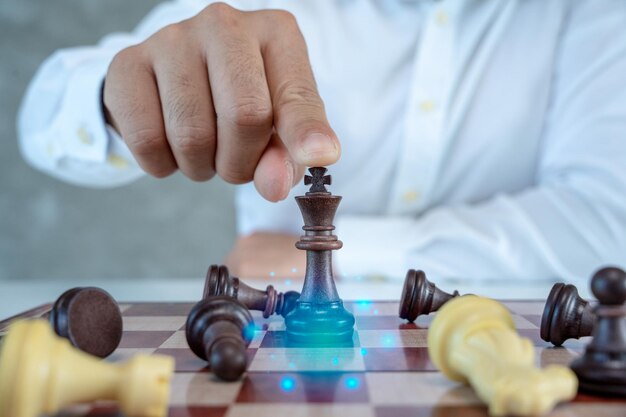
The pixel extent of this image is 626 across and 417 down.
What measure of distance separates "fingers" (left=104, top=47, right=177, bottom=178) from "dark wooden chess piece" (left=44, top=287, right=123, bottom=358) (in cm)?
57

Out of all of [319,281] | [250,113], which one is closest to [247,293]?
[319,281]

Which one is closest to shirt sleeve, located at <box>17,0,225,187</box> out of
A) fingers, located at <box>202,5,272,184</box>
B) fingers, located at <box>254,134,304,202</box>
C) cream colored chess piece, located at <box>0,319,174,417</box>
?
fingers, located at <box>202,5,272,184</box>

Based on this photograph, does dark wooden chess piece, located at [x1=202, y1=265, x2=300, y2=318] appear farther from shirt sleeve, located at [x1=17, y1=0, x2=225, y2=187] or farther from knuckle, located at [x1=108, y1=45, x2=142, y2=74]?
shirt sleeve, located at [x1=17, y1=0, x2=225, y2=187]

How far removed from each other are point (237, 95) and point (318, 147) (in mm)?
281

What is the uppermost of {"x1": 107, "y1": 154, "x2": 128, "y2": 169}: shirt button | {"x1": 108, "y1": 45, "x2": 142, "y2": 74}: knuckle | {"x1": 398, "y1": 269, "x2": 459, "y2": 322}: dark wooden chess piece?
{"x1": 108, "y1": 45, "x2": 142, "y2": 74}: knuckle

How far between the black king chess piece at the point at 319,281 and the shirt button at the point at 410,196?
128cm

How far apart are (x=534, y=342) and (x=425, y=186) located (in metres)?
1.40

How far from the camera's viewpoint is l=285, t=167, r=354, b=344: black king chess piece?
3.34 ft

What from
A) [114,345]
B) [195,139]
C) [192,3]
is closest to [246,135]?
[195,139]

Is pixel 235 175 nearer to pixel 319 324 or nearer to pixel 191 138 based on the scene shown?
pixel 191 138

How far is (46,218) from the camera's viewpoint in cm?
413

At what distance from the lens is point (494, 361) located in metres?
0.67

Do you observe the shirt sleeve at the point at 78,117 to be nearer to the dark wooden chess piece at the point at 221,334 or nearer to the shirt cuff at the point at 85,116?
the shirt cuff at the point at 85,116

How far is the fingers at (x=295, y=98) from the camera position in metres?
1.04
